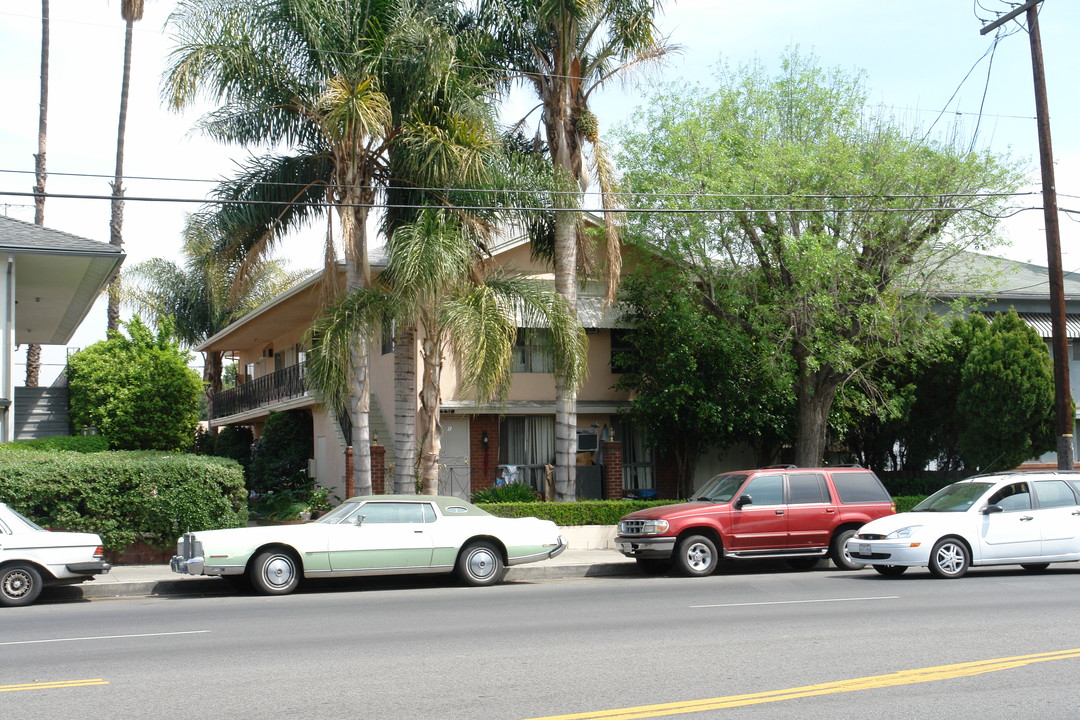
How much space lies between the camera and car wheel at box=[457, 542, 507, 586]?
49.2 feet

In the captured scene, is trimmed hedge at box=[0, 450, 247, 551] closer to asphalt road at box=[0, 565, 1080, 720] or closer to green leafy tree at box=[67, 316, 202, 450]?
asphalt road at box=[0, 565, 1080, 720]

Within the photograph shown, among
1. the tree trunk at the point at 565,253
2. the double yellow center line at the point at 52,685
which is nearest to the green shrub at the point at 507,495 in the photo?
the tree trunk at the point at 565,253

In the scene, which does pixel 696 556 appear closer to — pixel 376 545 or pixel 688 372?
pixel 376 545

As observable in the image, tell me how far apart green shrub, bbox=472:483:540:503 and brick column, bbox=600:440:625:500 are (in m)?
2.13

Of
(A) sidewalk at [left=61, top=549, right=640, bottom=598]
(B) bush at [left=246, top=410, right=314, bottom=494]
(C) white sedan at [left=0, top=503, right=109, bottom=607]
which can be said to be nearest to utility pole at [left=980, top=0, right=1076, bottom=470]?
(A) sidewalk at [left=61, top=549, right=640, bottom=598]

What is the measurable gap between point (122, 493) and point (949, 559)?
13.1 m

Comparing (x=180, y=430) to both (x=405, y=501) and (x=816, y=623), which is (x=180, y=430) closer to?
(x=405, y=501)

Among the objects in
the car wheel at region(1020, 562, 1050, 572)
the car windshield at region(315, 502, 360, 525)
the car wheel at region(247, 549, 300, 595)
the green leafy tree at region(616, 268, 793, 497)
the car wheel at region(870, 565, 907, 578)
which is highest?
the green leafy tree at region(616, 268, 793, 497)

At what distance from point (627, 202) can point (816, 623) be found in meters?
13.4

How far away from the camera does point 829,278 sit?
814 inches

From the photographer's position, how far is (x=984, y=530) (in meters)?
15.1

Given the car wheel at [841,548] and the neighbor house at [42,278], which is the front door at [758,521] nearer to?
the car wheel at [841,548]

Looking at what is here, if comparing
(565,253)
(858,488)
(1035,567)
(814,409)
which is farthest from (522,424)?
(1035,567)

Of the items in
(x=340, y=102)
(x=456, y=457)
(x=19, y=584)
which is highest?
(x=340, y=102)
